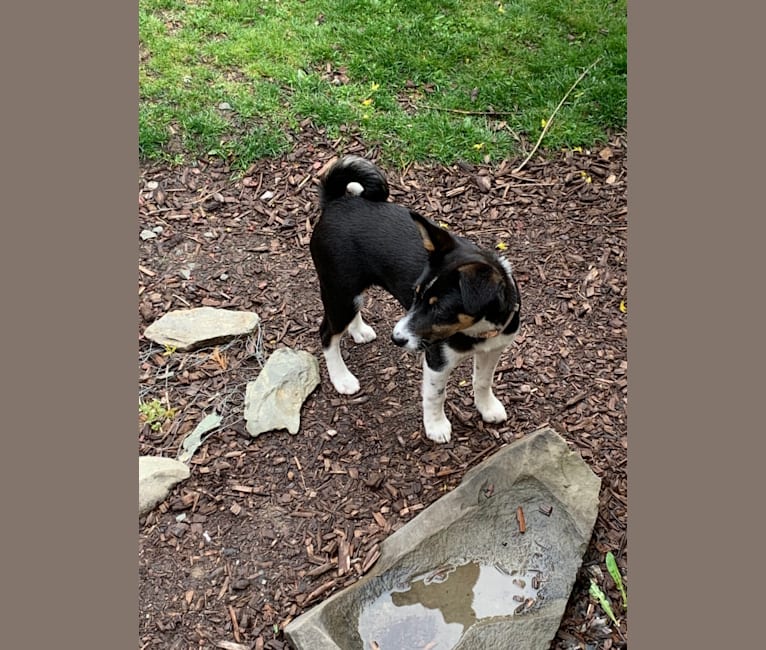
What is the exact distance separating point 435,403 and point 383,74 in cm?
379

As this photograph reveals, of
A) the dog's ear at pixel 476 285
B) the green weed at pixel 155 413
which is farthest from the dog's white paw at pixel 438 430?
the green weed at pixel 155 413

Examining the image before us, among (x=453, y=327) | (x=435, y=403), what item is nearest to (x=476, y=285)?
(x=453, y=327)

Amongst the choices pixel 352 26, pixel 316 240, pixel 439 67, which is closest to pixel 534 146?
pixel 439 67

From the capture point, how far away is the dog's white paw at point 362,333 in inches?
205

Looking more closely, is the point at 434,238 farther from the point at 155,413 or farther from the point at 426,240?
the point at 155,413

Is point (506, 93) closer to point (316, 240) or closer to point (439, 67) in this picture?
point (439, 67)

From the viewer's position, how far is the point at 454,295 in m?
3.81

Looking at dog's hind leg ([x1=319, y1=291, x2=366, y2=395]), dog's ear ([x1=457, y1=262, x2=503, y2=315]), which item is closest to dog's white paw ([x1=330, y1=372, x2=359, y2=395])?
dog's hind leg ([x1=319, y1=291, x2=366, y2=395])

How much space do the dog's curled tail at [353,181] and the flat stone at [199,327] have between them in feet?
3.82

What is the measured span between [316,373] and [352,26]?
13.4ft

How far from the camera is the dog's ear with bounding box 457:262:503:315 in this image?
3699mm

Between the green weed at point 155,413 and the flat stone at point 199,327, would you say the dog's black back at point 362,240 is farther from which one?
the green weed at point 155,413

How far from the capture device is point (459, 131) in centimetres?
667

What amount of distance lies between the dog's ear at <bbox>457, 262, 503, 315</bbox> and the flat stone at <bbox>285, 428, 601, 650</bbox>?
902mm
